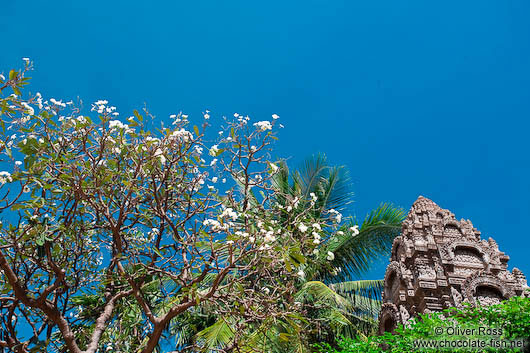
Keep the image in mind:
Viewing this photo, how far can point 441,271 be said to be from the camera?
35.1 feet

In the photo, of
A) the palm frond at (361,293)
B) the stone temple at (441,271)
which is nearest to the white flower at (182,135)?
the stone temple at (441,271)

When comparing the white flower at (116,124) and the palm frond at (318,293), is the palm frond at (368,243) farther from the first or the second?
the white flower at (116,124)

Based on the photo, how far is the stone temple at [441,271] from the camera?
31.9 ft

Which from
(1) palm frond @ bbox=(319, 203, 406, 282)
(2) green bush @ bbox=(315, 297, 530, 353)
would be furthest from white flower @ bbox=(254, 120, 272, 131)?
(1) palm frond @ bbox=(319, 203, 406, 282)

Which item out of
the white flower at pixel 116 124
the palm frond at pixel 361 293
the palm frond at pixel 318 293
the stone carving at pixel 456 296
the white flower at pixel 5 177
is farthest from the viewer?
the palm frond at pixel 361 293

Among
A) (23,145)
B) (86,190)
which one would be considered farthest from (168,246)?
(23,145)

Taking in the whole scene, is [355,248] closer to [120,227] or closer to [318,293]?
[318,293]

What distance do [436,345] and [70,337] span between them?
198 inches

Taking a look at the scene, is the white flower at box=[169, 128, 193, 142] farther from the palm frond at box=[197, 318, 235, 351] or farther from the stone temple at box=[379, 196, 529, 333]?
the stone temple at box=[379, 196, 529, 333]

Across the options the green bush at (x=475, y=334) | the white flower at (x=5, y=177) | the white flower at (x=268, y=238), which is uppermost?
the white flower at (x=5, y=177)

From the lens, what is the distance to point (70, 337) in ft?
19.9

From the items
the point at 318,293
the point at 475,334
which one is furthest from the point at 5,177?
the point at 318,293

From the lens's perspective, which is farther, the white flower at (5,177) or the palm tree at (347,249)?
the palm tree at (347,249)

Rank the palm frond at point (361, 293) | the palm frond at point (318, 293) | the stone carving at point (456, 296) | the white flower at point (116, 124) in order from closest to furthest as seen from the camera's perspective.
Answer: the white flower at point (116, 124), the stone carving at point (456, 296), the palm frond at point (318, 293), the palm frond at point (361, 293)
